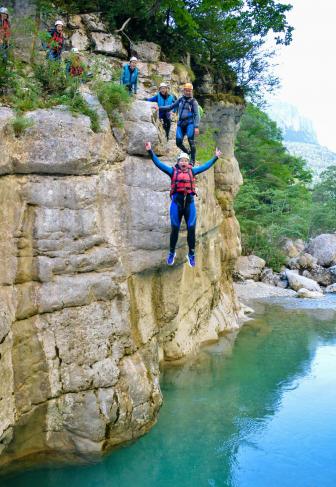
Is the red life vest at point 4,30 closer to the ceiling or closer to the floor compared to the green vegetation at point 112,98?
closer to the ceiling

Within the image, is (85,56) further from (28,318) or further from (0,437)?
(0,437)

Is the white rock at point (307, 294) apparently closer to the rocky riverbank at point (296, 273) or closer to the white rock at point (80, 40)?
the rocky riverbank at point (296, 273)

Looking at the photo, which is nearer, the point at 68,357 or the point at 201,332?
the point at 68,357

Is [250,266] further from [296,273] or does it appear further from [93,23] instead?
[93,23]

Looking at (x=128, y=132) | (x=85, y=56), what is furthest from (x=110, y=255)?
(x=85, y=56)

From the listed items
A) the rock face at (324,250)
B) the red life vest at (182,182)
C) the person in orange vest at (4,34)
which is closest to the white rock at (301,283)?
the rock face at (324,250)

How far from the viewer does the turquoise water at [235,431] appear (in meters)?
9.28

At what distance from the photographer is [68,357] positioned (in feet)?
29.4

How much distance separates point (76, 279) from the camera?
910 centimetres

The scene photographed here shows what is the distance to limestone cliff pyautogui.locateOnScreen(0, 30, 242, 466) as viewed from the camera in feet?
28.1

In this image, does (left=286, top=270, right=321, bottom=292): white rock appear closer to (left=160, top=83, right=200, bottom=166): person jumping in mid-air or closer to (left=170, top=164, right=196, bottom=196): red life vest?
(left=160, top=83, right=200, bottom=166): person jumping in mid-air

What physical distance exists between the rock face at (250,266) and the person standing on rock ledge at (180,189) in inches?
798

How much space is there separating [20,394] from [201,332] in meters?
9.50

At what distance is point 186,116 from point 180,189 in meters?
2.45
